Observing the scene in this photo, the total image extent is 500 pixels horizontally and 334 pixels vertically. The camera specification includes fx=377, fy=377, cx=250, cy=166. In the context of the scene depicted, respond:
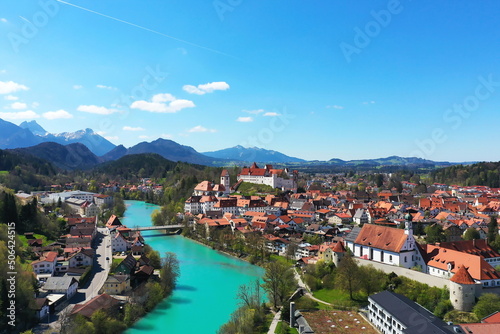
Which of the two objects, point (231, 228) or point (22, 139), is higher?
point (22, 139)

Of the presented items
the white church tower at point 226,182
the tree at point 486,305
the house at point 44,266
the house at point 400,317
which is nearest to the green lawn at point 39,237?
the house at point 44,266

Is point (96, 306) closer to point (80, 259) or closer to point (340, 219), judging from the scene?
point (80, 259)

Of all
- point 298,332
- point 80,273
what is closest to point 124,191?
point 80,273

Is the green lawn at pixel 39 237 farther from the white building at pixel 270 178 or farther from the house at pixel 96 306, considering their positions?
the white building at pixel 270 178

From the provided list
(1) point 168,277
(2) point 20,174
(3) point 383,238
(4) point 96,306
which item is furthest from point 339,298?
(2) point 20,174

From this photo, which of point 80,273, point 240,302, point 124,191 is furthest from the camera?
point 124,191

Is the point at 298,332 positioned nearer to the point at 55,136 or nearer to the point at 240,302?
the point at 240,302

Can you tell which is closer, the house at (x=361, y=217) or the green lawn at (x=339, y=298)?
the green lawn at (x=339, y=298)
